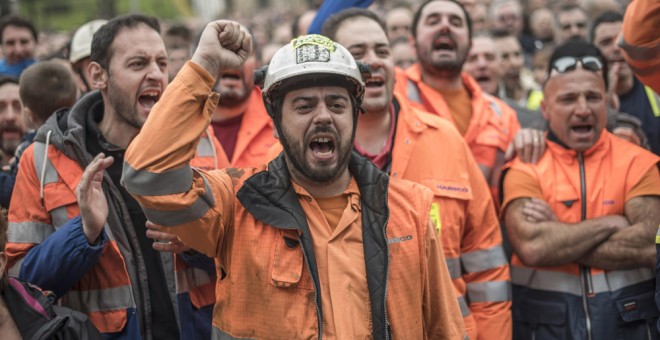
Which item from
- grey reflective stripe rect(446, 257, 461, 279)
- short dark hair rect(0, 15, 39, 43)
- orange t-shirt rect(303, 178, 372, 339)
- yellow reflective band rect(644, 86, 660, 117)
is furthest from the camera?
short dark hair rect(0, 15, 39, 43)

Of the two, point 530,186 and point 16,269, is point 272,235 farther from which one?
point 530,186

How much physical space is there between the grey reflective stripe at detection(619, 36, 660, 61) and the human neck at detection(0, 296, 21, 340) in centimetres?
340

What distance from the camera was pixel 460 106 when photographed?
5832 millimetres

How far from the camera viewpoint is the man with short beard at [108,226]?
12.2ft

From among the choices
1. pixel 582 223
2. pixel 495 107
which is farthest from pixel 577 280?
pixel 495 107

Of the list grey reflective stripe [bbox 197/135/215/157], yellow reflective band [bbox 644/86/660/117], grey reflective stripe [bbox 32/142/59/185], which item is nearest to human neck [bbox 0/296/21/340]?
grey reflective stripe [bbox 32/142/59/185]

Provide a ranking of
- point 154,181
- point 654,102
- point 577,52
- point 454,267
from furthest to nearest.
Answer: point 654,102 → point 577,52 → point 454,267 → point 154,181

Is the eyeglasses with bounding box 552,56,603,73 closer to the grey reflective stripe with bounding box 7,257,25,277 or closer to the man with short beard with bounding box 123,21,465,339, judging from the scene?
the man with short beard with bounding box 123,21,465,339

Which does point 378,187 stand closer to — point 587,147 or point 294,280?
point 294,280

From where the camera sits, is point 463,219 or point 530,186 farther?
point 530,186

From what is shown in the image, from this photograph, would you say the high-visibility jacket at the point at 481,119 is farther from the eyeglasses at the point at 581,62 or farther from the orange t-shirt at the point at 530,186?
the eyeglasses at the point at 581,62

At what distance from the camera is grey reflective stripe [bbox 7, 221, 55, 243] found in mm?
3912

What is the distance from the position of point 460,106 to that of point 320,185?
2.60m

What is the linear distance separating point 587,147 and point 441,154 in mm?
930
